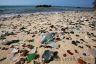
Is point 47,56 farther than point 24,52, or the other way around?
point 24,52

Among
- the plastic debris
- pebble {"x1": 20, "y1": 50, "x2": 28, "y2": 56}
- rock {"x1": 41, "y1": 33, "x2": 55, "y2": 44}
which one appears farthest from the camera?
rock {"x1": 41, "y1": 33, "x2": 55, "y2": 44}

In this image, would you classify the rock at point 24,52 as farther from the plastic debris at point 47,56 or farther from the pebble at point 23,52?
the plastic debris at point 47,56

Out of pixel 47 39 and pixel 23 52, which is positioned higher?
pixel 47 39

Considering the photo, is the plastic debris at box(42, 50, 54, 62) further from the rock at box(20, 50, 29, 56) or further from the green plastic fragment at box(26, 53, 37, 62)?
the rock at box(20, 50, 29, 56)

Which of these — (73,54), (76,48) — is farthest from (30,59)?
(76,48)

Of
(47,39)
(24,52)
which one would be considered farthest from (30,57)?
(47,39)

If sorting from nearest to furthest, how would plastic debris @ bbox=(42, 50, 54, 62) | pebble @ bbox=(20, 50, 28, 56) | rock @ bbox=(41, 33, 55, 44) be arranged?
plastic debris @ bbox=(42, 50, 54, 62), pebble @ bbox=(20, 50, 28, 56), rock @ bbox=(41, 33, 55, 44)

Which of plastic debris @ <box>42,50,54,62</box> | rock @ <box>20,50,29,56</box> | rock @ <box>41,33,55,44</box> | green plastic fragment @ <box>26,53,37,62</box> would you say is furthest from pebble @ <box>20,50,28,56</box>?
Answer: rock @ <box>41,33,55,44</box>

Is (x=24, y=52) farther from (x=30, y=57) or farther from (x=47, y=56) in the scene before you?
(x=47, y=56)

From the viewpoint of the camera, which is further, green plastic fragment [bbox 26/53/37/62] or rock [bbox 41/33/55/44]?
rock [bbox 41/33/55/44]

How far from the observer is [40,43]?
18.5ft

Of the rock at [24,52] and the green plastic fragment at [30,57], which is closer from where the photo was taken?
the green plastic fragment at [30,57]

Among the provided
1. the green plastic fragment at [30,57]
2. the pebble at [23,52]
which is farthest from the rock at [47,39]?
A: the green plastic fragment at [30,57]

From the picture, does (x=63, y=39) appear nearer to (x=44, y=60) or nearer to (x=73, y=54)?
(x=73, y=54)
